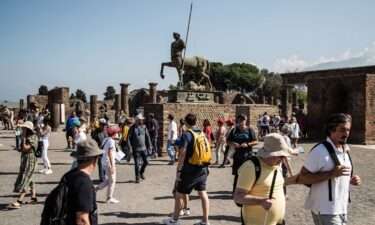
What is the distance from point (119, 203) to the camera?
7469 mm

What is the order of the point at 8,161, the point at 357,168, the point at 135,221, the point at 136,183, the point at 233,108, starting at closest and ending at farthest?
1. the point at 135,221
2. the point at 136,183
3. the point at 357,168
4. the point at 8,161
5. the point at 233,108

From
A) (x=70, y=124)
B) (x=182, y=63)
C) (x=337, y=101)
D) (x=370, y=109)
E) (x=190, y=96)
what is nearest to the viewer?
(x=70, y=124)

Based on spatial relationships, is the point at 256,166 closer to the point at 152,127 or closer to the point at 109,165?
the point at 109,165

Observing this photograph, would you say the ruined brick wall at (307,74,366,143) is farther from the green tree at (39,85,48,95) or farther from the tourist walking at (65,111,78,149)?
the green tree at (39,85,48,95)

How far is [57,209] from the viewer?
3.10 meters

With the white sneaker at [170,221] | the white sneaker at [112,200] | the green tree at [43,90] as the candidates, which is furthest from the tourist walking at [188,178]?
the green tree at [43,90]

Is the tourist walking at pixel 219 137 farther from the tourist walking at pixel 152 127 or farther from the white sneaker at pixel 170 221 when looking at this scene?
the white sneaker at pixel 170 221

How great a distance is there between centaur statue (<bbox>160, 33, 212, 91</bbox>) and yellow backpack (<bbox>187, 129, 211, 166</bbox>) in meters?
9.95

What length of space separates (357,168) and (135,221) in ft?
27.1

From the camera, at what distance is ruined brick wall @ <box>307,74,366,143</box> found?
19.9 meters

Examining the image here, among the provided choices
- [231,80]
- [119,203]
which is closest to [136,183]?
[119,203]

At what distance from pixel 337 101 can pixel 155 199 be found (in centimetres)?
1702

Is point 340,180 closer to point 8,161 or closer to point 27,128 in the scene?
point 27,128

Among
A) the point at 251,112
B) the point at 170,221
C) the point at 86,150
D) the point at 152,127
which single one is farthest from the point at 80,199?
the point at 251,112
